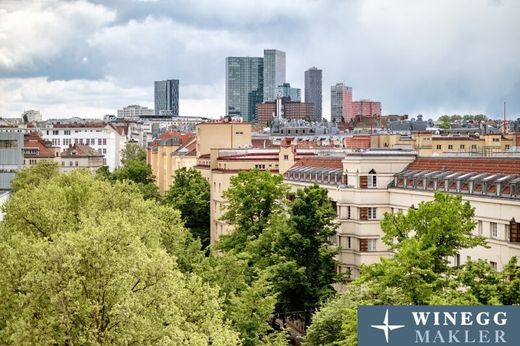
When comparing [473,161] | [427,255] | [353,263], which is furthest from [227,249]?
[427,255]

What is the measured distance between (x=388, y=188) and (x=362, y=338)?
112ft

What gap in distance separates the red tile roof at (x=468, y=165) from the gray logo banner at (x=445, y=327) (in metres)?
20.5

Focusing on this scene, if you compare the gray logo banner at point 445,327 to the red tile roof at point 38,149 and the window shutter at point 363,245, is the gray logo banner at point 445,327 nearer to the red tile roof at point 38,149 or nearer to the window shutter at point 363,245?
the window shutter at point 363,245

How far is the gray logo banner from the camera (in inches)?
1629

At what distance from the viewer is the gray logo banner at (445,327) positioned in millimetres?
41375

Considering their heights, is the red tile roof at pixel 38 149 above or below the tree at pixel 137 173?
above

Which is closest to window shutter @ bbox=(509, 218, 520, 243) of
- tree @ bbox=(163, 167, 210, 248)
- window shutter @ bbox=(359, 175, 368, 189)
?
window shutter @ bbox=(359, 175, 368, 189)

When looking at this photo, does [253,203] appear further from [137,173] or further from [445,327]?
[137,173]

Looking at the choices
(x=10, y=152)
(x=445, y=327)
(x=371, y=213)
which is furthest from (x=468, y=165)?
(x=10, y=152)

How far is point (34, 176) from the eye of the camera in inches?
4975

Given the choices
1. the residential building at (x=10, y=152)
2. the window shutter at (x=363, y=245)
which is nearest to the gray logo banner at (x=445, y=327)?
the window shutter at (x=363, y=245)

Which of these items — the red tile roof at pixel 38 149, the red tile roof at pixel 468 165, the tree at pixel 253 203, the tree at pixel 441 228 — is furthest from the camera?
the red tile roof at pixel 38 149

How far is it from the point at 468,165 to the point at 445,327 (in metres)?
28.0

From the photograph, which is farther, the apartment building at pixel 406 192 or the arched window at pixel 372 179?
the arched window at pixel 372 179
